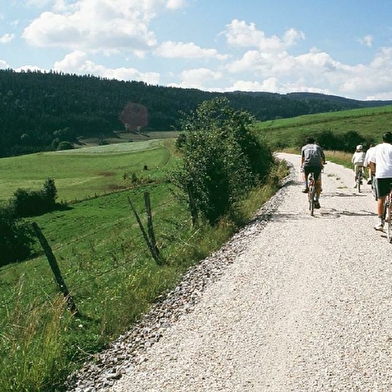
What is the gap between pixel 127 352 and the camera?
6.30 m

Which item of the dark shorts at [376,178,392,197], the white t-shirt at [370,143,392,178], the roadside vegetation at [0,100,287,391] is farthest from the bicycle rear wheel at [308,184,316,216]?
the white t-shirt at [370,143,392,178]

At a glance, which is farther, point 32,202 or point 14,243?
point 32,202

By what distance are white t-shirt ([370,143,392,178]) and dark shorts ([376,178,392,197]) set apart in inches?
5.5

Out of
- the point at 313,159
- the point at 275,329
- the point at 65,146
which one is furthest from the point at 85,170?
the point at 275,329

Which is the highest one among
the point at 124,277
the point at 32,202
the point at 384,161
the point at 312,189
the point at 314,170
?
the point at 384,161

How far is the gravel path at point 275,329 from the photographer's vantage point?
5219 millimetres

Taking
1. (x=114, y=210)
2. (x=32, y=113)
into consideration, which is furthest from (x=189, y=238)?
(x=32, y=113)

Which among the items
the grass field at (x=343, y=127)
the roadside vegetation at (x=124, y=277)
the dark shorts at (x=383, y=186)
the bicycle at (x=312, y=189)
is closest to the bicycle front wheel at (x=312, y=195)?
the bicycle at (x=312, y=189)

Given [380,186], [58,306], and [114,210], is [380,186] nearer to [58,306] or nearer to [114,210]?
[58,306]

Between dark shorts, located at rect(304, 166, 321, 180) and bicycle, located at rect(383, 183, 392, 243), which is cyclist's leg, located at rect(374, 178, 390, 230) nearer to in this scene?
bicycle, located at rect(383, 183, 392, 243)

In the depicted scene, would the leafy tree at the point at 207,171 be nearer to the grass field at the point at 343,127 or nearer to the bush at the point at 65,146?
the grass field at the point at 343,127

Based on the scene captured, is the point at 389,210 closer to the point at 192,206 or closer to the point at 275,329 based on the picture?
the point at 275,329

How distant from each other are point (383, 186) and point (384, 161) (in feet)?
2.28

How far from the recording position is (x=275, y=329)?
6406 millimetres
